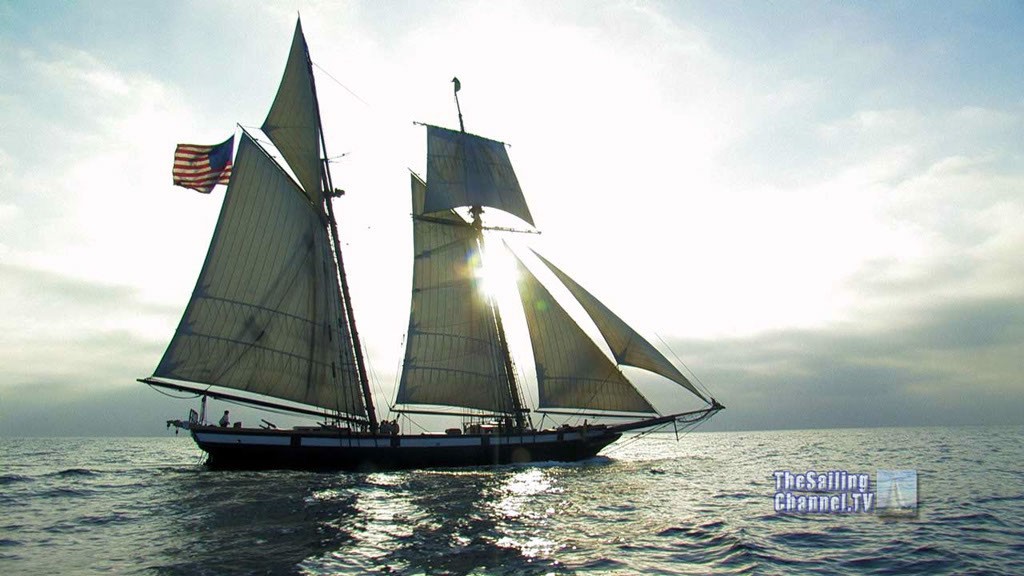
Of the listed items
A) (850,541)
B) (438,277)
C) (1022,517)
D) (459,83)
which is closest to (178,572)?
(850,541)

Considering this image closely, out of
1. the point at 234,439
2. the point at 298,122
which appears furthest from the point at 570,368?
the point at 298,122

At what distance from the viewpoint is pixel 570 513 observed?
21.5 metres

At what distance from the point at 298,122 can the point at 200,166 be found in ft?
30.7

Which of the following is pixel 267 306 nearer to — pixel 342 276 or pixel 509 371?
pixel 342 276

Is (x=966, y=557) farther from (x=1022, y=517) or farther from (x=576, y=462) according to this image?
(x=576, y=462)

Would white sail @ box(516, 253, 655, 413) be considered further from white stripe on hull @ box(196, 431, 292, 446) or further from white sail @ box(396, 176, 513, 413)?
white stripe on hull @ box(196, 431, 292, 446)

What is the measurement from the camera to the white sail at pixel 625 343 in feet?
139

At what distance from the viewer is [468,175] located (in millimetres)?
49906

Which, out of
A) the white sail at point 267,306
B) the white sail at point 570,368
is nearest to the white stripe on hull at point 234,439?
the white sail at point 267,306

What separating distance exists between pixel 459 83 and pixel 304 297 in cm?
2648

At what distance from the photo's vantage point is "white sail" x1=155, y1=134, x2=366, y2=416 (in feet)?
115

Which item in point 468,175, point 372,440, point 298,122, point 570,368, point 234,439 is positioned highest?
point 298,122

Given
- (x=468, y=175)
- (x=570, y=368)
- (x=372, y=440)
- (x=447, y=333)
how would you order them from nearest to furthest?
(x=372, y=440)
(x=570, y=368)
(x=447, y=333)
(x=468, y=175)

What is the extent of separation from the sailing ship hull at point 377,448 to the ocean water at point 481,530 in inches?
197
